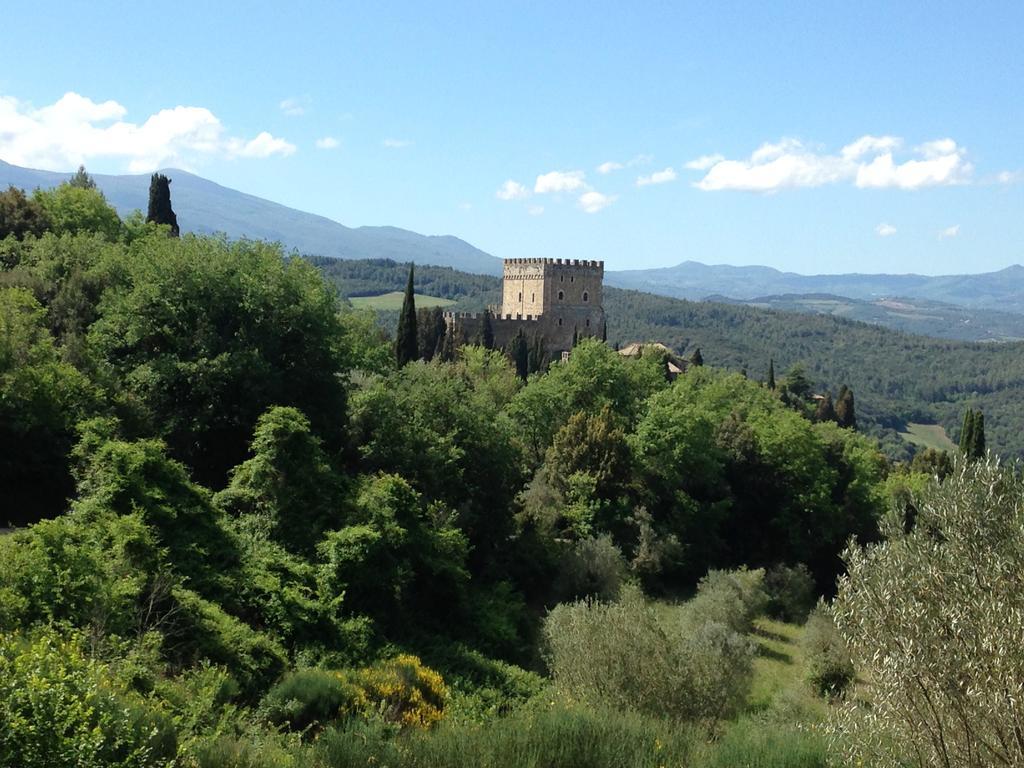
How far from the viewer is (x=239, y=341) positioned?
25688mm

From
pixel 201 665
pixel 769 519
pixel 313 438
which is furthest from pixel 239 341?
pixel 769 519

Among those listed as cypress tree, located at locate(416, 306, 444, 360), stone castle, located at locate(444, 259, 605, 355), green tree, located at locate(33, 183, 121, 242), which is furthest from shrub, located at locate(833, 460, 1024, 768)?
stone castle, located at locate(444, 259, 605, 355)

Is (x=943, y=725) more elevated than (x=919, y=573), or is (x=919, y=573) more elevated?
(x=919, y=573)

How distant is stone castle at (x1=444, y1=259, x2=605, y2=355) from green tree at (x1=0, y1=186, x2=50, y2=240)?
43542 mm

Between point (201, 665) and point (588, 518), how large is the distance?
16737mm

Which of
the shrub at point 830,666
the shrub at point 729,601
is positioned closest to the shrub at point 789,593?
the shrub at point 729,601

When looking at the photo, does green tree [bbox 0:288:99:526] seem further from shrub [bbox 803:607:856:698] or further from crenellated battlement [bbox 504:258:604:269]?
crenellated battlement [bbox 504:258:604:269]

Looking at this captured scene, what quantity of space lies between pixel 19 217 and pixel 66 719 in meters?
32.9

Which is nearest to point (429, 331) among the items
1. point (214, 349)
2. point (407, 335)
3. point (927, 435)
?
point (407, 335)

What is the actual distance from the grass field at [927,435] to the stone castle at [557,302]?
230 ft

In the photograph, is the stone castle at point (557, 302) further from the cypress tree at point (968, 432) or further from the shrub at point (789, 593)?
the shrub at point (789, 593)

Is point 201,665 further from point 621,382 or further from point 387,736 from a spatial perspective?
point 621,382

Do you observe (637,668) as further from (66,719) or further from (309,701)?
(66,719)

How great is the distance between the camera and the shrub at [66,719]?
862 centimetres
